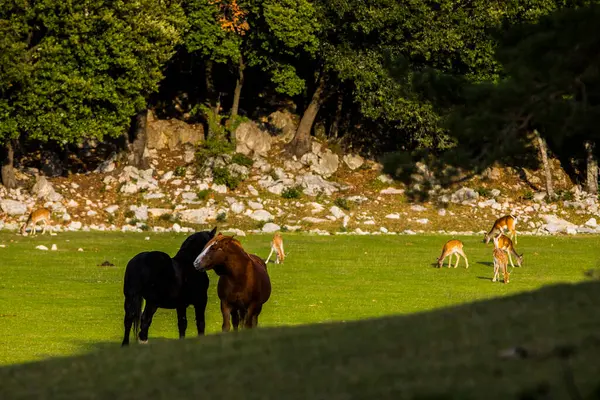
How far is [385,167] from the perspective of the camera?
16219 mm

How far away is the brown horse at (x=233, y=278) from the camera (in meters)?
19.7

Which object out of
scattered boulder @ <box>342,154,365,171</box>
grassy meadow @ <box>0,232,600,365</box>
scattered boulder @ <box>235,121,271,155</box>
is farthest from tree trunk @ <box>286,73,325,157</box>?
grassy meadow @ <box>0,232,600,365</box>

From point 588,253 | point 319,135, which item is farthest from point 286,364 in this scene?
point 319,135

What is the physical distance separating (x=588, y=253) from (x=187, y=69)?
29821 millimetres

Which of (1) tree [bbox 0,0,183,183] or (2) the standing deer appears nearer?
(2) the standing deer

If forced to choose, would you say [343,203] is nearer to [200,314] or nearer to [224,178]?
[224,178]

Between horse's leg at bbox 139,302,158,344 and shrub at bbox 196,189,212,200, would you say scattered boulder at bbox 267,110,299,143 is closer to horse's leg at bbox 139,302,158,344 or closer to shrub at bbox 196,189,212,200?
shrub at bbox 196,189,212,200

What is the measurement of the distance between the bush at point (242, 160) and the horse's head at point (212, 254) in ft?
130

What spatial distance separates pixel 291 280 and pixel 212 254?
620 inches

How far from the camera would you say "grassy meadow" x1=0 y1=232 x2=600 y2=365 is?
25422 mm

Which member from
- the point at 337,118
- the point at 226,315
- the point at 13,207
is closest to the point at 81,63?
the point at 13,207

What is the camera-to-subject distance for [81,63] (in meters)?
53.6

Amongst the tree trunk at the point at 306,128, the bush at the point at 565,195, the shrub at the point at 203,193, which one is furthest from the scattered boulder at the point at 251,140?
the bush at the point at 565,195

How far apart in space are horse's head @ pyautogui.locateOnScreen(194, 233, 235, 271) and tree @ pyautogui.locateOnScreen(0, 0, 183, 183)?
3311 centimetres
